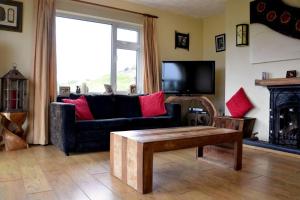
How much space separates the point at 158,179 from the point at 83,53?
113 inches

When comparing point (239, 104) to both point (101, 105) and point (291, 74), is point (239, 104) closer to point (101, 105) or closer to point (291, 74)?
point (291, 74)

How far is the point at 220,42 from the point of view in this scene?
5332mm

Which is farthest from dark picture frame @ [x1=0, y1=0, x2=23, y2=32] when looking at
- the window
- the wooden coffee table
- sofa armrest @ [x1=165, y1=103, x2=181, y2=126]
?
sofa armrest @ [x1=165, y1=103, x2=181, y2=126]

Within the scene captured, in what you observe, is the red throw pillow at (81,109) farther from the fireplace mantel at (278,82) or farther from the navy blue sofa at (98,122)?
the fireplace mantel at (278,82)

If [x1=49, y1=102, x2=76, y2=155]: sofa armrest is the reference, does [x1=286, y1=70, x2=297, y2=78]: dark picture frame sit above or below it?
above

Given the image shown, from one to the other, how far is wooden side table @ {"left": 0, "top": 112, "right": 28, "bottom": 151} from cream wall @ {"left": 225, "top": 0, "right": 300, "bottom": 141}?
3469mm

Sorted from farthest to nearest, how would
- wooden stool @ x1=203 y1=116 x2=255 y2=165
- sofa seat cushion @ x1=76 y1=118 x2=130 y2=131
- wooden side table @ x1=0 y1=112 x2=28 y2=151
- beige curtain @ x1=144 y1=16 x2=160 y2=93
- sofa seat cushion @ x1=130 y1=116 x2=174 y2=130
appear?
beige curtain @ x1=144 y1=16 x2=160 y2=93
sofa seat cushion @ x1=130 y1=116 x2=174 y2=130
wooden side table @ x1=0 y1=112 x2=28 y2=151
sofa seat cushion @ x1=76 y1=118 x2=130 y2=131
wooden stool @ x1=203 y1=116 x2=255 y2=165

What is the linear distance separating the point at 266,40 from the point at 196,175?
2588mm

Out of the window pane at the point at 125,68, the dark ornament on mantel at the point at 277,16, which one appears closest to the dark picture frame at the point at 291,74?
the dark ornament on mantel at the point at 277,16

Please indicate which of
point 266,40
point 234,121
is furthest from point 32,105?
point 266,40

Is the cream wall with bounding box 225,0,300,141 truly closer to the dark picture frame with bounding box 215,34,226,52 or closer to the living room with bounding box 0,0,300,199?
the living room with bounding box 0,0,300,199

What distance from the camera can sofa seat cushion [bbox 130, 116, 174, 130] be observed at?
12.2ft

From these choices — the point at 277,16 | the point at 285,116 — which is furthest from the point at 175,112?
the point at 277,16

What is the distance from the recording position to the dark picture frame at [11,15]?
11.8 ft
